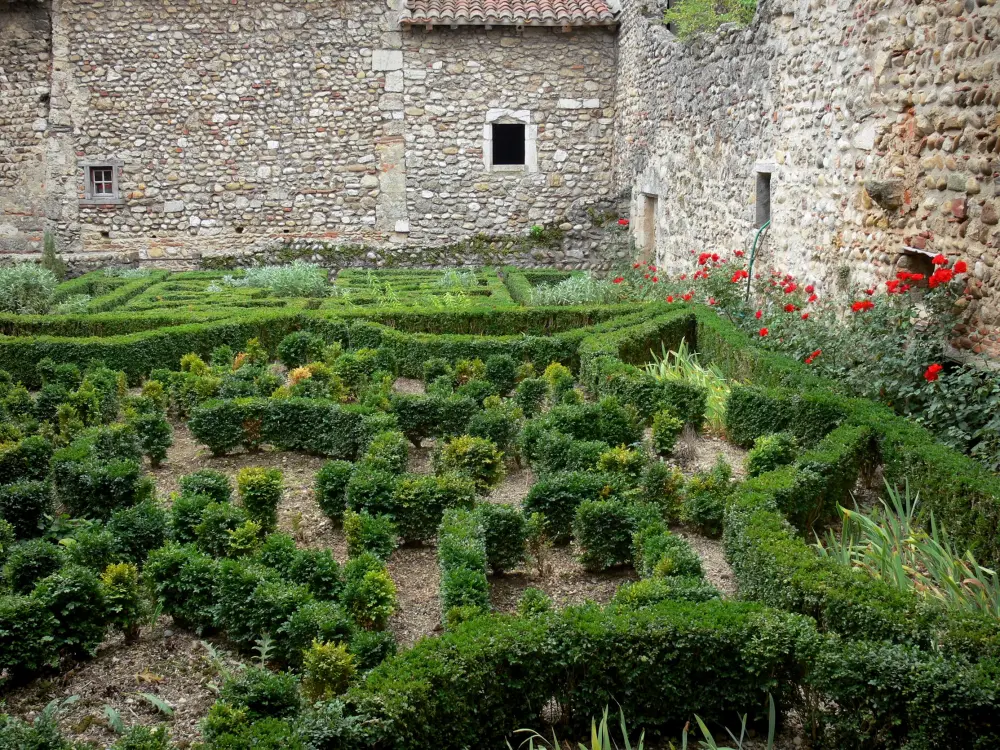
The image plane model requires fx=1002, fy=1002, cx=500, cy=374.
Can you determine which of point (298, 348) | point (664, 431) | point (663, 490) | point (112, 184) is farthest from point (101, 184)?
point (663, 490)

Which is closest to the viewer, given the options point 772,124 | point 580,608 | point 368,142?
point 580,608

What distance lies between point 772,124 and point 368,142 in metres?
7.30

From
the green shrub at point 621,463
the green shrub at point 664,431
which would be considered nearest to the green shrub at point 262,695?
the green shrub at point 621,463

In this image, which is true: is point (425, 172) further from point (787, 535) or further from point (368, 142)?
point (787, 535)

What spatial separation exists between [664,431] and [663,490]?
3.17 feet

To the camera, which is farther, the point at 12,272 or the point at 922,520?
the point at 12,272

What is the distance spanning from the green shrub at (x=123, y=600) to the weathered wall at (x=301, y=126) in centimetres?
1080

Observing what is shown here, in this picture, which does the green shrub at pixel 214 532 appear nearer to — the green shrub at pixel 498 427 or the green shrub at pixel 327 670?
the green shrub at pixel 327 670

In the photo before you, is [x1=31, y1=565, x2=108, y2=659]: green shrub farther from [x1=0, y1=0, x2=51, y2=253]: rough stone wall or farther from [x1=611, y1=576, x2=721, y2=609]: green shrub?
[x1=0, y1=0, x2=51, y2=253]: rough stone wall

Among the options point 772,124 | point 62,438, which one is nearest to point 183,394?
point 62,438

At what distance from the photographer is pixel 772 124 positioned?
9.57 metres

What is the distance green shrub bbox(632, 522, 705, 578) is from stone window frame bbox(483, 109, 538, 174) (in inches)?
422

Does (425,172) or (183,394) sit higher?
(425,172)

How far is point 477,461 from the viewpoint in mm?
6492
